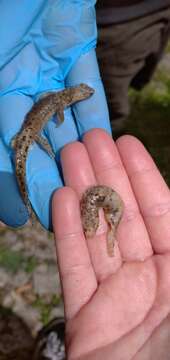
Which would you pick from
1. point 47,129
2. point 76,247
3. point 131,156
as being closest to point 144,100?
point 47,129

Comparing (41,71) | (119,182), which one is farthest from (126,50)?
(119,182)

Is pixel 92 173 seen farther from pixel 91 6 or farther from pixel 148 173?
pixel 91 6

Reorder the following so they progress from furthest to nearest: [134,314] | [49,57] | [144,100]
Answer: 1. [144,100]
2. [49,57]
3. [134,314]

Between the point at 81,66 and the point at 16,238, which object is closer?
the point at 81,66

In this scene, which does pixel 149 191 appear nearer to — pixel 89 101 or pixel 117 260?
pixel 117 260

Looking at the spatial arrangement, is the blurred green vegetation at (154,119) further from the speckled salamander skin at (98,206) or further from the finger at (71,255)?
the finger at (71,255)

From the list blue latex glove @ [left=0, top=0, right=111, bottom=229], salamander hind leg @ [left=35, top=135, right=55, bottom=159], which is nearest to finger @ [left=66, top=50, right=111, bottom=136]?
blue latex glove @ [left=0, top=0, right=111, bottom=229]

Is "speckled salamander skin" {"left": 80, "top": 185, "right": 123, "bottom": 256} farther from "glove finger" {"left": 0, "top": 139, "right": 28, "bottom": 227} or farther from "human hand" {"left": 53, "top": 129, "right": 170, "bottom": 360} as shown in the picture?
"glove finger" {"left": 0, "top": 139, "right": 28, "bottom": 227}
